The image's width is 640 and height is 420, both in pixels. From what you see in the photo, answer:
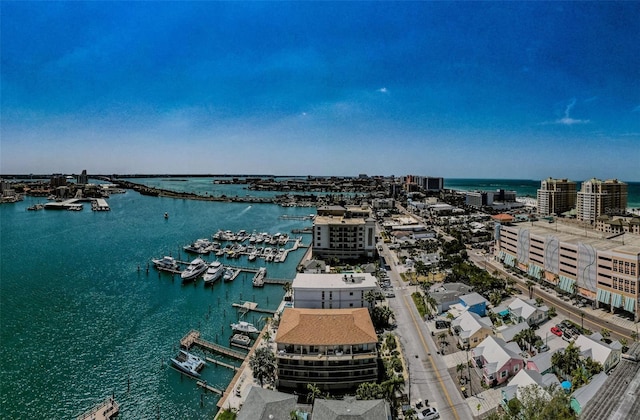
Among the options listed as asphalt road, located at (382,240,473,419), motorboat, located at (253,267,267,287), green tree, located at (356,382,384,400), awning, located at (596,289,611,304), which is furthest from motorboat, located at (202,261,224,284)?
awning, located at (596,289,611,304)

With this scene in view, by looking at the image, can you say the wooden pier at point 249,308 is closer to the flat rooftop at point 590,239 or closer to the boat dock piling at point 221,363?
the boat dock piling at point 221,363

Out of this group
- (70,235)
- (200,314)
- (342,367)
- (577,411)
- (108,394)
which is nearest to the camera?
(577,411)

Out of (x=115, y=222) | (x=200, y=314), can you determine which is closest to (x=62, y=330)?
(x=200, y=314)

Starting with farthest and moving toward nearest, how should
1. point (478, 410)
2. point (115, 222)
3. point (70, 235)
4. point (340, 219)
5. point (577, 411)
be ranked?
1. point (115, 222)
2. point (70, 235)
3. point (340, 219)
4. point (478, 410)
5. point (577, 411)

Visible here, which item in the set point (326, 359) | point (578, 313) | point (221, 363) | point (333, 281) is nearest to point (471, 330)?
point (333, 281)

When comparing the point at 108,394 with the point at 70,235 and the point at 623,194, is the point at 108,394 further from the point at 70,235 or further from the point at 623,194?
the point at 623,194

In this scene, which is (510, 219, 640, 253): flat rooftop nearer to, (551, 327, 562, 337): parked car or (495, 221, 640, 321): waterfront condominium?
(495, 221, 640, 321): waterfront condominium
